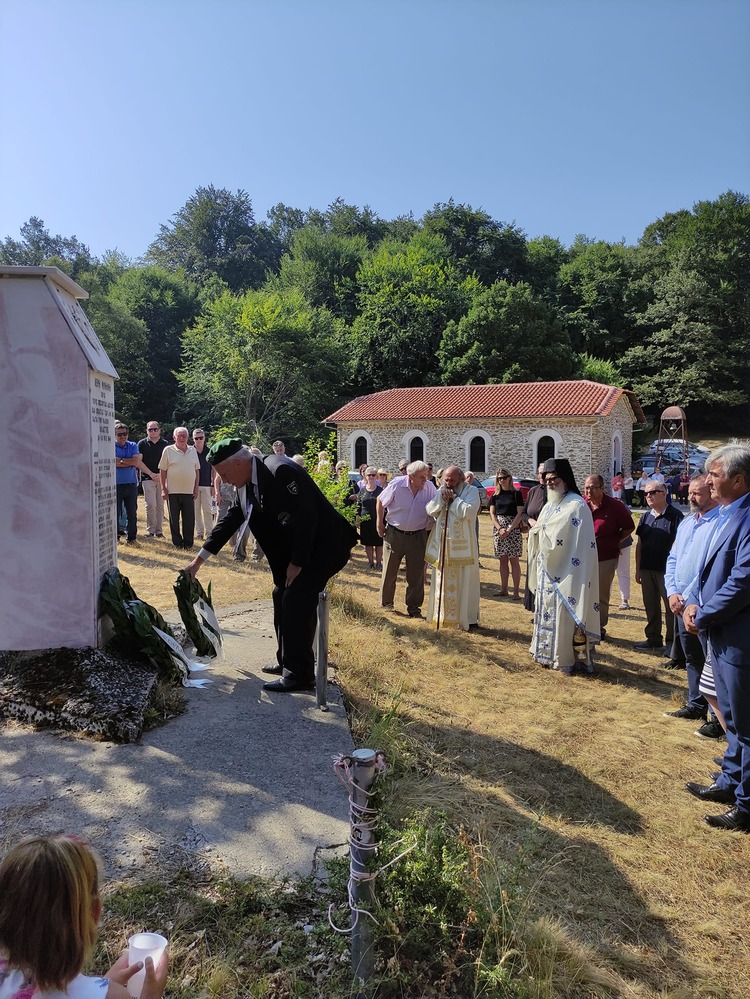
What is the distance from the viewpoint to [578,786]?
4.23 m

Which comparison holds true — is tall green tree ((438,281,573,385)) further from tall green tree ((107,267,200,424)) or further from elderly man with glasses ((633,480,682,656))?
elderly man with glasses ((633,480,682,656))

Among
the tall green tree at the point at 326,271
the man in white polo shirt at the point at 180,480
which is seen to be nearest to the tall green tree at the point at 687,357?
the tall green tree at the point at 326,271

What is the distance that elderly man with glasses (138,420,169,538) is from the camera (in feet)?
36.9

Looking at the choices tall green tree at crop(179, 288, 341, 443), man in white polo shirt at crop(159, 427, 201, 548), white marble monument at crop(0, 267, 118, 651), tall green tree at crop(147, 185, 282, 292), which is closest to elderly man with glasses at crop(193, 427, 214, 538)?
man in white polo shirt at crop(159, 427, 201, 548)

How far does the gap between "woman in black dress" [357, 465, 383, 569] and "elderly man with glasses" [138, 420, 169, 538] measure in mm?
3343

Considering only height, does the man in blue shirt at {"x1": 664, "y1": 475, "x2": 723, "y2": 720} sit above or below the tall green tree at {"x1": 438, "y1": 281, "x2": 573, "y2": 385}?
below

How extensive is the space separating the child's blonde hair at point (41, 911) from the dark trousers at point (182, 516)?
31.5 ft

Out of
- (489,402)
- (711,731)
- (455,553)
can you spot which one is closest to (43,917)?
(711,731)

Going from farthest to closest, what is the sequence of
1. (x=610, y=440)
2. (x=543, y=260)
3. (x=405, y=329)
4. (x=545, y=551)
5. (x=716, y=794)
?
(x=543, y=260)
(x=405, y=329)
(x=610, y=440)
(x=545, y=551)
(x=716, y=794)

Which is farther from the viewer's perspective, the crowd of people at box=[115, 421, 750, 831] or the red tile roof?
the red tile roof

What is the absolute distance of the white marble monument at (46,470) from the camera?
432 cm

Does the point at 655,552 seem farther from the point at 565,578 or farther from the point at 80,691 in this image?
the point at 80,691

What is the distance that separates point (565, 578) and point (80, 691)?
167 inches

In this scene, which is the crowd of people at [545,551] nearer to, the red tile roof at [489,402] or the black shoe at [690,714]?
the black shoe at [690,714]
